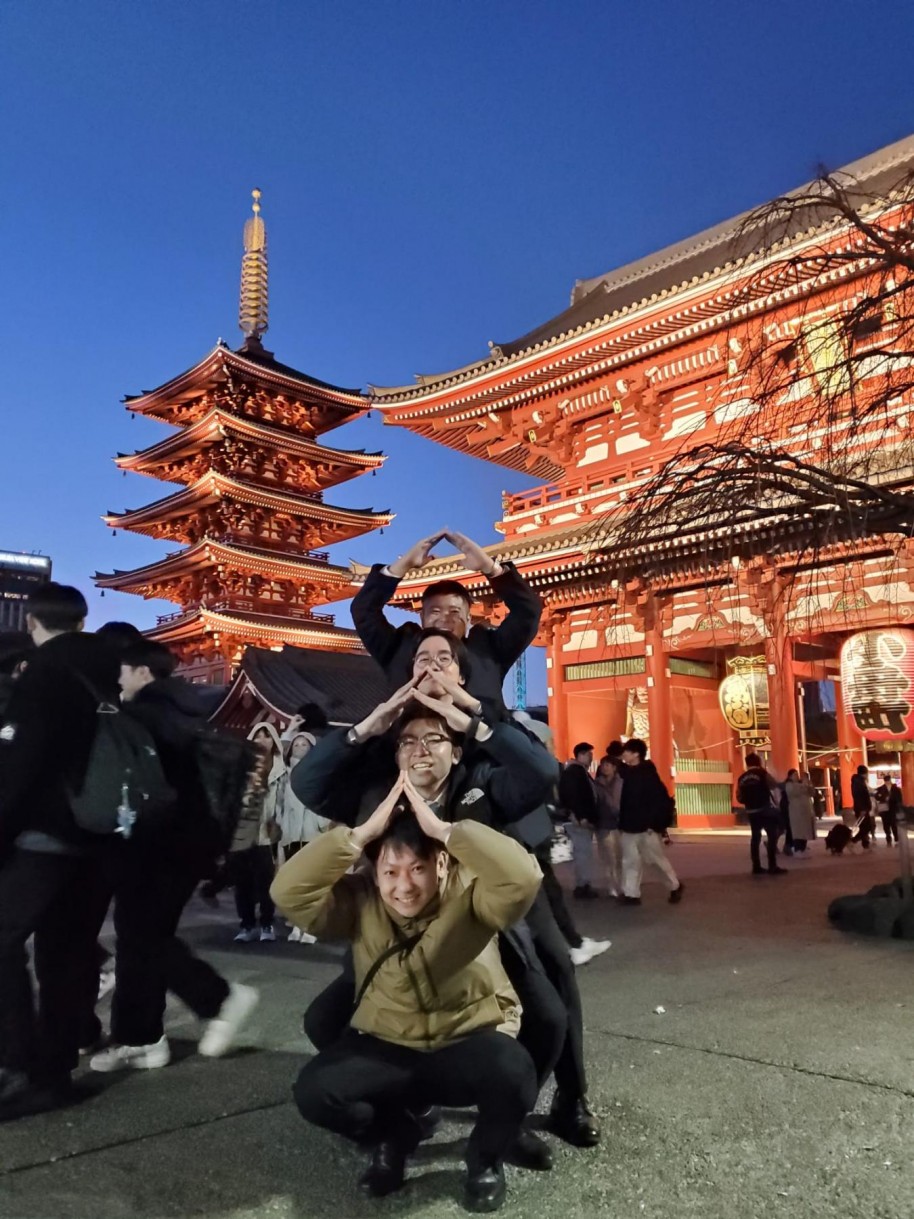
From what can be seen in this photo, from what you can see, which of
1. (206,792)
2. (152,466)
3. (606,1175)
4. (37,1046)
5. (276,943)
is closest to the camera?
(606,1175)

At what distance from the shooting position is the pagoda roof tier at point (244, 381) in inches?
992

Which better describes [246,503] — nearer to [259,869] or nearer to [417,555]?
[259,869]

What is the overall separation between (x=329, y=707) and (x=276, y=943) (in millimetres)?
7009

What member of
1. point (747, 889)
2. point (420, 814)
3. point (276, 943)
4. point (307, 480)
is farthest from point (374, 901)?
point (307, 480)

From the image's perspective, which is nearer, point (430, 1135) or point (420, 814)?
point (420, 814)

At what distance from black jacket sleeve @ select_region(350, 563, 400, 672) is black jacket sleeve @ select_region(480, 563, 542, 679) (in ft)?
1.17

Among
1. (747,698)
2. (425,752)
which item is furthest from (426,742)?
(747,698)

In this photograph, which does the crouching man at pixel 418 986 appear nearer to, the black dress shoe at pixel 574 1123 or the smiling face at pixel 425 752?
the smiling face at pixel 425 752

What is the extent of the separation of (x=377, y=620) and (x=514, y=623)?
0.49 m

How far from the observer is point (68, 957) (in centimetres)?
305

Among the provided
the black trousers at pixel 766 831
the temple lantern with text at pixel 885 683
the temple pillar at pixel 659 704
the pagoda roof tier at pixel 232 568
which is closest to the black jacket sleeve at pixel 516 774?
the temple lantern with text at pixel 885 683

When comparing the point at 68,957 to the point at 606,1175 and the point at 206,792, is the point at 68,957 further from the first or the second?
the point at 606,1175

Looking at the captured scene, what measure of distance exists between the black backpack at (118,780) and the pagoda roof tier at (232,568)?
21393 millimetres

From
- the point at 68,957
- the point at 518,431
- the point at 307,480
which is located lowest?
the point at 68,957
